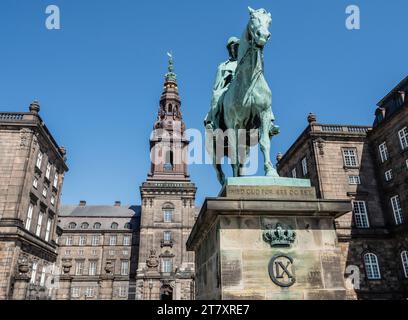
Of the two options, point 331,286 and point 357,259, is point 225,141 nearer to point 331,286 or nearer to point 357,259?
point 331,286

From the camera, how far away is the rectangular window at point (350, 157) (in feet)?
109

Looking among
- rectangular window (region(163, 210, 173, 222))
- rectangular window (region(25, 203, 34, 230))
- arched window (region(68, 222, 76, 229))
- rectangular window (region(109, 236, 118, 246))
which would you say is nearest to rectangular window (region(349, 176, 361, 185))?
rectangular window (region(25, 203, 34, 230))

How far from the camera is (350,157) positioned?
33.7 meters

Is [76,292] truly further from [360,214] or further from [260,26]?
[260,26]

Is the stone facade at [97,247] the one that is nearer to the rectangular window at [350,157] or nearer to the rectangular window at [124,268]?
the rectangular window at [124,268]

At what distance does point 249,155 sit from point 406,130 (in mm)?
27615

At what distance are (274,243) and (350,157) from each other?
105 ft

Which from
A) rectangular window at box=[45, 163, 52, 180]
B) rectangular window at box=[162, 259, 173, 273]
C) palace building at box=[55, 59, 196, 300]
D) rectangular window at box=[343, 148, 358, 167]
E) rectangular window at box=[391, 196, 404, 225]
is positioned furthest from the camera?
rectangular window at box=[162, 259, 173, 273]

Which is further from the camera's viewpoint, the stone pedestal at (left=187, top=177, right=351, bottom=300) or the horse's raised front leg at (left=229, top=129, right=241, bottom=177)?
the horse's raised front leg at (left=229, top=129, right=241, bottom=177)

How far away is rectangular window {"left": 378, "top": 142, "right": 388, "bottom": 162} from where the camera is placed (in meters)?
31.9

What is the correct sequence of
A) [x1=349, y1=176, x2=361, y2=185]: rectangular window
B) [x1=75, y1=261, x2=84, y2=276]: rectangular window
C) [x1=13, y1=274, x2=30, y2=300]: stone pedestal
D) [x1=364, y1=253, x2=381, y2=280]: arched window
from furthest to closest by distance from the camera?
[x1=75, y1=261, x2=84, y2=276]: rectangular window < [x1=349, y1=176, x2=361, y2=185]: rectangular window < [x1=364, y1=253, x2=381, y2=280]: arched window < [x1=13, y1=274, x2=30, y2=300]: stone pedestal

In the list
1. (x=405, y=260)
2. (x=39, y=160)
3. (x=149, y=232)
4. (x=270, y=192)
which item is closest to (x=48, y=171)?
(x=39, y=160)

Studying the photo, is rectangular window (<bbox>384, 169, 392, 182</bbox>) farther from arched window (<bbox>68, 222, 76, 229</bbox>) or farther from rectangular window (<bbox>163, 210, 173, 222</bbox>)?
arched window (<bbox>68, 222, 76, 229</bbox>)

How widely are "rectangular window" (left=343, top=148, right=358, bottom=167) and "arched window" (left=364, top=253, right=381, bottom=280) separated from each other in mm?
8680
